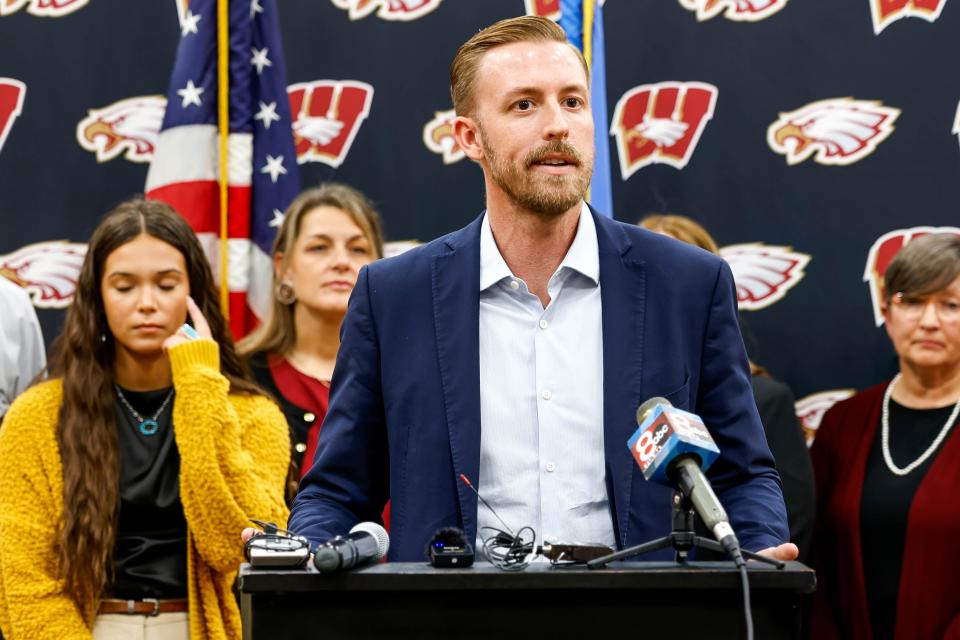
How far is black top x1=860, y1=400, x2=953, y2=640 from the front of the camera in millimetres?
3930

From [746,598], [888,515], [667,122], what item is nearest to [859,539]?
[888,515]

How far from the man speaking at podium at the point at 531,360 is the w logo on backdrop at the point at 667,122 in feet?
6.91

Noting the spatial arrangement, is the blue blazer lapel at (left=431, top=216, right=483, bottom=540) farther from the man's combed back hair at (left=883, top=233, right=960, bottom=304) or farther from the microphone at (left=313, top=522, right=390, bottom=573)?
the man's combed back hair at (left=883, top=233, right=960, bottom=304)

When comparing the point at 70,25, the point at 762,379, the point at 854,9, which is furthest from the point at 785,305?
the point at 70,25

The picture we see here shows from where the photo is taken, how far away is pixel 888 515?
3.96m

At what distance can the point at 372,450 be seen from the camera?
2.44 metres

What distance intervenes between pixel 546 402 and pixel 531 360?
0.31 feet

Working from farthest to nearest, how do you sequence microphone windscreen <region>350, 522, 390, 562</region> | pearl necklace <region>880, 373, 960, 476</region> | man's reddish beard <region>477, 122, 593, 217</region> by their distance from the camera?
pearl necklace <region>880, 373, 960, 476</region> → man's reddish beard <region>477, 122, 593, 217</region> → microphone windscreen <region>350, 522, 390, 562</region>

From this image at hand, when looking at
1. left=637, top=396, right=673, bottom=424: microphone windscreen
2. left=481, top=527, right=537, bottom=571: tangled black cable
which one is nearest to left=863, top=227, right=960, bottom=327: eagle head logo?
left=637, top=396, right=673, bottom=424: microphone windscreen

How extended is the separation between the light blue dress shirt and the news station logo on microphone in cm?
51

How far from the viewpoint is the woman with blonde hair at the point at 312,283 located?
415cm

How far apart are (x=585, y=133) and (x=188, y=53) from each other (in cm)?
239

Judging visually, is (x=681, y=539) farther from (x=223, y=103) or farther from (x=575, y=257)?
(x=223, y=103)

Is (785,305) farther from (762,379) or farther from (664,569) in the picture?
(664,569)
